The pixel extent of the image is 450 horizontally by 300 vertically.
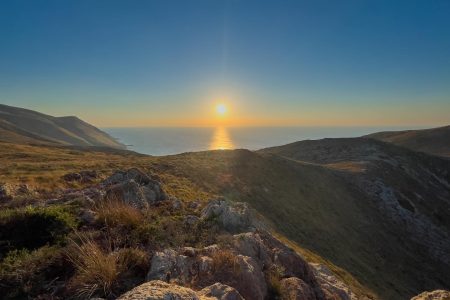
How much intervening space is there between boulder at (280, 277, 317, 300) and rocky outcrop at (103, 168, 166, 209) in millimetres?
6467

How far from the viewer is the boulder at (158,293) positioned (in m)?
5.48

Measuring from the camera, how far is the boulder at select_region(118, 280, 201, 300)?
5.48 m

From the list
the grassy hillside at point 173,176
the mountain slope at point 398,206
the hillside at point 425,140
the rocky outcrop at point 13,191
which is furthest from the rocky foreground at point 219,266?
the hillside at point 425,140

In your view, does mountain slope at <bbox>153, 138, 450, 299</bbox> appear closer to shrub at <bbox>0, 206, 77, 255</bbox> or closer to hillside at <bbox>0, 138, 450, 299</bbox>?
hillside at <bbox>0, 138, 450, 299</bbox>

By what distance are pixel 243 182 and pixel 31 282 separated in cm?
3689

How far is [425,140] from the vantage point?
443ft

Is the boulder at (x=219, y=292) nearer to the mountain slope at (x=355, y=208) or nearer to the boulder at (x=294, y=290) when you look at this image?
the boulder at (x=294, y=290)

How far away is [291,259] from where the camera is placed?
40.0 feet

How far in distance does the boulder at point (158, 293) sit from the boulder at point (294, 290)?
4.23 metres

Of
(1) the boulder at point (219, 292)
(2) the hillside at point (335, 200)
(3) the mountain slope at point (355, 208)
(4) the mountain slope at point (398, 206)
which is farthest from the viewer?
(4) the mountain slope at point (398, 206)

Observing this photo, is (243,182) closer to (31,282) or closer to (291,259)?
(291,259)

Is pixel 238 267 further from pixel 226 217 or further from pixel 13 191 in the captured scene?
pixel 13 191

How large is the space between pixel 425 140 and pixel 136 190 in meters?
152

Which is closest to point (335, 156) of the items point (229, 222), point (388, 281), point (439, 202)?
point (439, 202)
